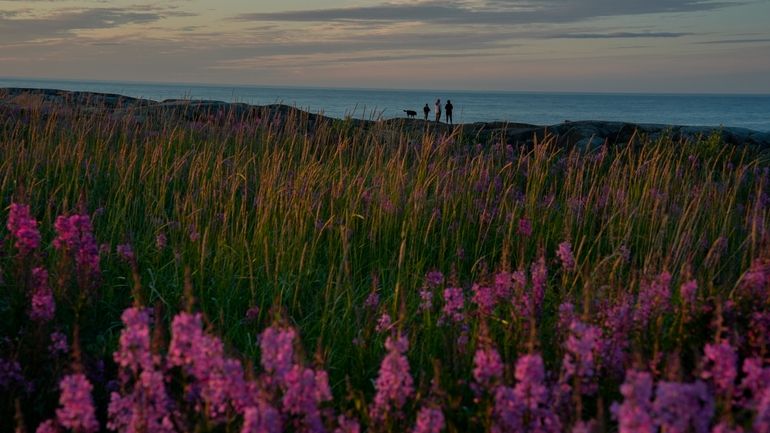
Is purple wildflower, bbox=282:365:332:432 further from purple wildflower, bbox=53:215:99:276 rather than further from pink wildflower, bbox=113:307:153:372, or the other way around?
purple wildflower, bbox=53:215:99:276

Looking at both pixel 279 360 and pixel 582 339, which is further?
pixel 582 339

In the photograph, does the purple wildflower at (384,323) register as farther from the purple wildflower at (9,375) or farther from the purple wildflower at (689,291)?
the purple wildflower at (9,375)

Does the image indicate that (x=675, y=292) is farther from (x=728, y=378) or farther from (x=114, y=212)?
(x=114, y=212)

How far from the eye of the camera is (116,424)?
2.07 m

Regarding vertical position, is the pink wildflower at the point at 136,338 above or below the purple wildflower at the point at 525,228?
above

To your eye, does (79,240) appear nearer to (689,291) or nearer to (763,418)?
(689,291)

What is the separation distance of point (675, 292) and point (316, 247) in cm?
210

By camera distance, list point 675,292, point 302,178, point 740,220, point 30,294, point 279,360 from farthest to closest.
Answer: point 740,220 → point 302,178 → point 675,292 → point 30,294 → point 279,360

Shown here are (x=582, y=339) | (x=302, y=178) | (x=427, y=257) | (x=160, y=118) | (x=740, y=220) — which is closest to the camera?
(x=582, y=339)

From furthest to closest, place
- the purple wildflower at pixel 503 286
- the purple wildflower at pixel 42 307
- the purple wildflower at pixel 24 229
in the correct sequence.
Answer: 1. the purple wildflower at pixel 503 286
2. the purple wildflower at pixel 24 229
3. the purple wildflower at pixel 42 307

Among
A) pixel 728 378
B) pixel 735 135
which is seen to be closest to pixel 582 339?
pixel 728 378

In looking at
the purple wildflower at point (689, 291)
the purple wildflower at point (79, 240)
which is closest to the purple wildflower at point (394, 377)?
the purple wildflower at point (689, 291)

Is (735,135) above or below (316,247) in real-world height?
above

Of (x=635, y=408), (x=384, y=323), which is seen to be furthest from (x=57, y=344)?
(x=635, y=408)
